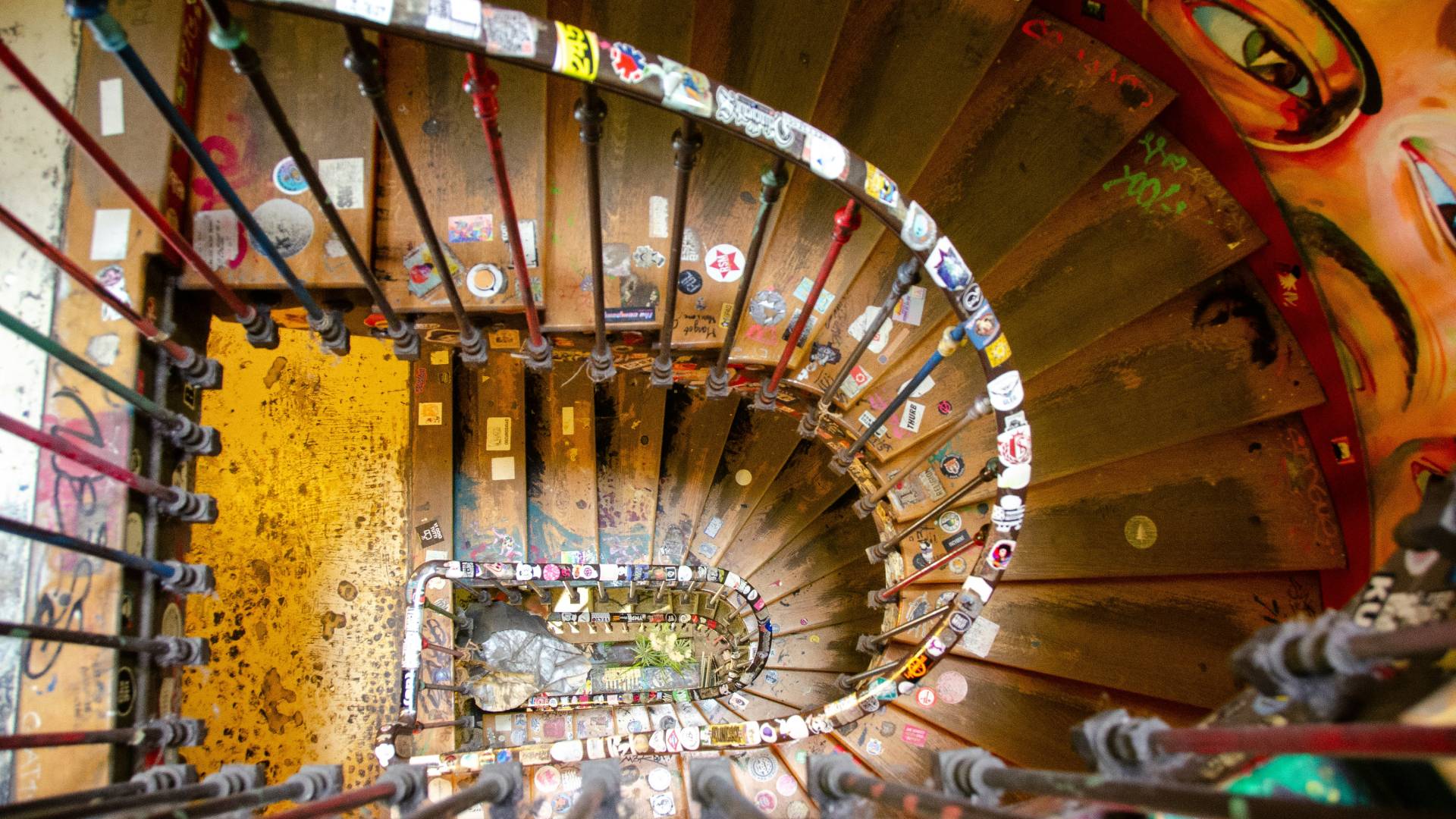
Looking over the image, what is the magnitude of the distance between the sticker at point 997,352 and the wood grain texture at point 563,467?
2486 mm

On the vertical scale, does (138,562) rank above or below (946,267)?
below

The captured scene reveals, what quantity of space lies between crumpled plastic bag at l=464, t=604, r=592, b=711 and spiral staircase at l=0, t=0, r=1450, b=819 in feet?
1.12

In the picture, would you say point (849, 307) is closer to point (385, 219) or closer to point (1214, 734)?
point (385, 219)

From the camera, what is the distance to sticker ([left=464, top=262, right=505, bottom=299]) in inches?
92.8

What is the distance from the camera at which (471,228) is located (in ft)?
7.96

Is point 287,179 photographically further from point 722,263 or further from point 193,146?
point 722,263

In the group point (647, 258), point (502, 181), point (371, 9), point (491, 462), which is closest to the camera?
point (371, 9)

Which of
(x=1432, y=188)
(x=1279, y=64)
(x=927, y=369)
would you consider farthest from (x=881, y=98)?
(x=1432, y=188)

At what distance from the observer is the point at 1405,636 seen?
957 mm

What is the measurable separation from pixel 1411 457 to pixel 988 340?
185 cm

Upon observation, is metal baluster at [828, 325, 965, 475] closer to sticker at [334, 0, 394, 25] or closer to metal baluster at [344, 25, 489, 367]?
metal baluster at [344, 25, 489, 367]

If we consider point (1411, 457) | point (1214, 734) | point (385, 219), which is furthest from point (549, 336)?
point (1411, 457)

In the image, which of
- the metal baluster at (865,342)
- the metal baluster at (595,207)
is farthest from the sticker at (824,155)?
the metal baluster at (595,207)

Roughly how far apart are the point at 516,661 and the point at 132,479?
303 cm
